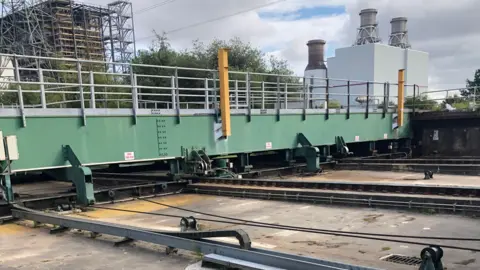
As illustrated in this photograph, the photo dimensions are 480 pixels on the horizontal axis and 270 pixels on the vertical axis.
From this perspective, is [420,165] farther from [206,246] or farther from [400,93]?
[206,246]

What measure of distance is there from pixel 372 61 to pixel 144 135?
141 feet

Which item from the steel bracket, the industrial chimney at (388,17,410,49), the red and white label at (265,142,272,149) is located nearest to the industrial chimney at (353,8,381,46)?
the industrial chimney at (388,17,410,49)

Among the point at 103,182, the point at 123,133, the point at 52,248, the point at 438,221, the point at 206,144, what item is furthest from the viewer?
the point at 103,182

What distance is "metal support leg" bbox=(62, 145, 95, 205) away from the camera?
8.18 metres

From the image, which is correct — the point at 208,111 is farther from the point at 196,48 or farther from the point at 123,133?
the point at 196,48

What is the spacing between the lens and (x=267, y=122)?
12.5 metres

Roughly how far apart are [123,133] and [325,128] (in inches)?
309

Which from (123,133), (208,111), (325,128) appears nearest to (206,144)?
(208,111)

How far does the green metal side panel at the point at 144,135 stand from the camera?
8.07 meters

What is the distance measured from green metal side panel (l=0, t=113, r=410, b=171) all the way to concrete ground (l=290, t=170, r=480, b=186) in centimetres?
161

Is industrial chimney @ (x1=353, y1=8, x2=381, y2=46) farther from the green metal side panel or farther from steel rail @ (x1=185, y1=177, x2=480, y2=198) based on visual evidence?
steel rail @ (x1=185, y1=177, x2=480, y2=198)

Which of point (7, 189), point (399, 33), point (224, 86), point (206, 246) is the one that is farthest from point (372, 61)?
point (206, 246)

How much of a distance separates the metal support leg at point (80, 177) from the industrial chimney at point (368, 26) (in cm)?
5843

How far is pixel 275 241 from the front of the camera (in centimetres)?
519
